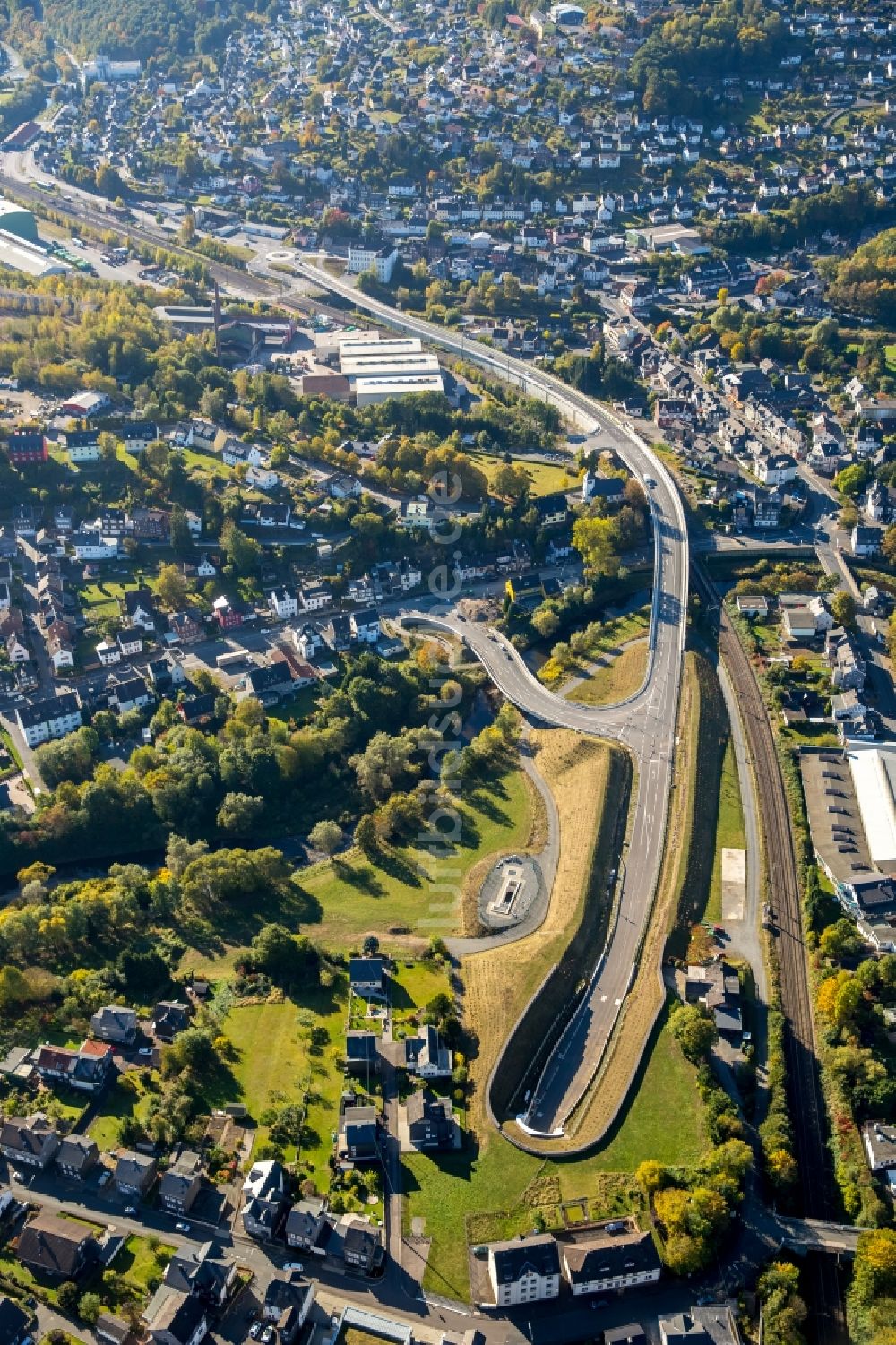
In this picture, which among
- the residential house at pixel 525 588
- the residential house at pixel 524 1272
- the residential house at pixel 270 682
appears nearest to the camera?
the residential house at pixel 524 1272

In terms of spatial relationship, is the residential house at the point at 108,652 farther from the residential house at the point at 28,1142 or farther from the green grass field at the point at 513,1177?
the green grass field at the point at 513,1177

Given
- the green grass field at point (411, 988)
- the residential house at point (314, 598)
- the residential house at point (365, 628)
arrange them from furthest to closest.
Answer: the residential house at point (314, 598) → the residential house at point (365, 628) → the green grass field at point (411, 988)

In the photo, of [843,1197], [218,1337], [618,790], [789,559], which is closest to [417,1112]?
[218,1337]

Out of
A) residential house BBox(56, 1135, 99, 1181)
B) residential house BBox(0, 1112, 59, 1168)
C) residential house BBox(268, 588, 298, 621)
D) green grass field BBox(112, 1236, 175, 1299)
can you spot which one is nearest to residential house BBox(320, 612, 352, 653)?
residential house BBox(268, 588, 298, 621)

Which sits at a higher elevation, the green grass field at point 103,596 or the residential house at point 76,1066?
the green grass field at point 103,596

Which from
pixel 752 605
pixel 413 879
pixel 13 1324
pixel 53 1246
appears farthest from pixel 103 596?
pixel 13 1324

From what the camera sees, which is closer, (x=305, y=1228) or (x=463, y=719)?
(x=305, y=1228)

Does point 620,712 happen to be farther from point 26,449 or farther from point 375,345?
point 375,345

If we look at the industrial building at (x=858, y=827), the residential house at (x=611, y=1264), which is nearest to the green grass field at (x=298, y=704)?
the industrial building at (x=858, y=827)
